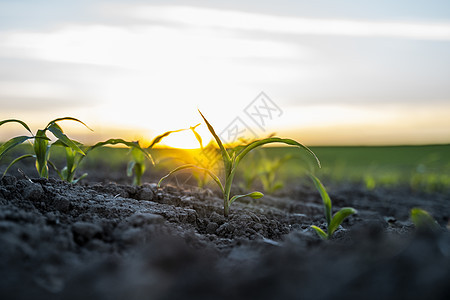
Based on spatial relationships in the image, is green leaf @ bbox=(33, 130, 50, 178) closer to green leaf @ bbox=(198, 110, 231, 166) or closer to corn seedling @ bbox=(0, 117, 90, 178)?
corn seedling @ bbox=(0, 117, 90, 178)

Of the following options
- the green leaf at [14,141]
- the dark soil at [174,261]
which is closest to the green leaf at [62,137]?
the green leaf at [14,141]

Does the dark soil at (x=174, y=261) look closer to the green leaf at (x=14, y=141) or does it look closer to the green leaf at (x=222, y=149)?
the green leaf at (x=14, y=141)

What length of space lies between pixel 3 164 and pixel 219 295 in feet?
15.9

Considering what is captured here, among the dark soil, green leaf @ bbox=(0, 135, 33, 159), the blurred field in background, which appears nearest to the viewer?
the dark soil

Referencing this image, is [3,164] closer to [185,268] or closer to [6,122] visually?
[6,122]

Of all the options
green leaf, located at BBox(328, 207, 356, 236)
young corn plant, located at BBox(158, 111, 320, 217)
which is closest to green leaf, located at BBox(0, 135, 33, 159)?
young corn plant, located at BBox(158, 111, 320, 217)

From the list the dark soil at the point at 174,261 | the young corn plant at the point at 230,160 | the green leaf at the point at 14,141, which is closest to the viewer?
the dark soil at the point at 174,261

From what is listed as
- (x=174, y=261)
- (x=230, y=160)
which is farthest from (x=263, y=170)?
(x=174, y=261)

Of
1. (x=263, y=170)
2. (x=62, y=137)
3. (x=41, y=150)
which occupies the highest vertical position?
(x=62, y=137)

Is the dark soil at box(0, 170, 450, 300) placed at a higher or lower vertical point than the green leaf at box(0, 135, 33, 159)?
lower

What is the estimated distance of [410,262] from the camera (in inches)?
46.9

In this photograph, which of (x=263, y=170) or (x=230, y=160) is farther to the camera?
(x=263, y=170)

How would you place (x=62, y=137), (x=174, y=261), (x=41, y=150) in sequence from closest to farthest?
(x=174, y=261), (x=62, y=137), (x=41, y=150)

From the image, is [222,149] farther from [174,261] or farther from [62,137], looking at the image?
[174,261]
